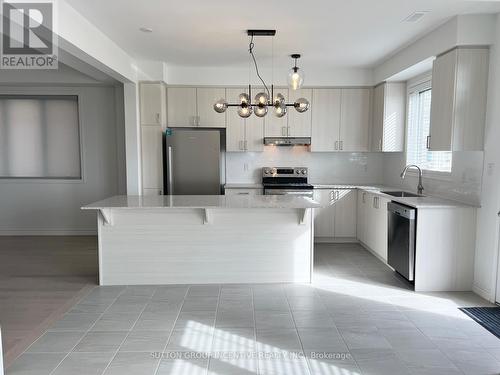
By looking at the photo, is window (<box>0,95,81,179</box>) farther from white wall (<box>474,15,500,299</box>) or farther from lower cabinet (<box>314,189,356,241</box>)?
white wall (<box>474,15,500,299</box>)

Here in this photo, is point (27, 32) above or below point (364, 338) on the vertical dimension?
above

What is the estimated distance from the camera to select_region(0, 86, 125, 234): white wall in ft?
18.6

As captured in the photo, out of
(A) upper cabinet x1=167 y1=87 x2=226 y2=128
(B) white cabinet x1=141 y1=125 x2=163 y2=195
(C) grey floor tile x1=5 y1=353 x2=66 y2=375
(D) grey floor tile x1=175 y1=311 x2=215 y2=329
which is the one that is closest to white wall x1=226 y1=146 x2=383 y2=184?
Result: (A) upper cabinet x1=167 y1=87 x2=226 y2=128

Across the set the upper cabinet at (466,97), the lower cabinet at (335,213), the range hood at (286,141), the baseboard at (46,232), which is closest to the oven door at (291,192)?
the lower cabinet at (335,213)

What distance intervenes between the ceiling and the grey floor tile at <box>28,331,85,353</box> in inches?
109

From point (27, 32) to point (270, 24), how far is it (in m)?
2.34

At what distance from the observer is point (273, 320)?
2875mm

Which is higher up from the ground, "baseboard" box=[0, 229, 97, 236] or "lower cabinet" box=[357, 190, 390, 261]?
"lower cabinet" box=[357, 190, 390, 261]

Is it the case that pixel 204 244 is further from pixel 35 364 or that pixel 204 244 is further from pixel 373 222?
pixel 373 222

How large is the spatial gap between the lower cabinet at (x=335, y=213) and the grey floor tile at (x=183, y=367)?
342cm

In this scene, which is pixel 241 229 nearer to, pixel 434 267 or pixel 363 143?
pixel 434 267

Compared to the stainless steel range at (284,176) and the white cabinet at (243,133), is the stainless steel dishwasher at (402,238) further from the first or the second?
the white cabinet at (243,133)

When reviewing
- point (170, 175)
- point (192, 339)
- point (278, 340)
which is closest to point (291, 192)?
point (170, 175)

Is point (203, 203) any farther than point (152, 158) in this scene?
No
